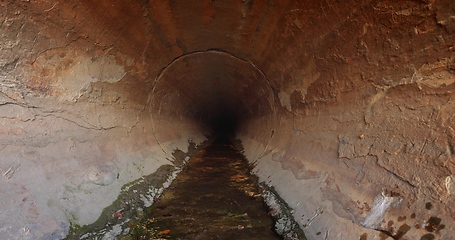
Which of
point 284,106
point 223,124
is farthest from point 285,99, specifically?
point 223,124

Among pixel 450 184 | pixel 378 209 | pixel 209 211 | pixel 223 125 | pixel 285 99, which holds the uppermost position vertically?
pixel 285 99

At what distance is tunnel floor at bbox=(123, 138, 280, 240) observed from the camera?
3016mm

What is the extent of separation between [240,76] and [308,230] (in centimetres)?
497

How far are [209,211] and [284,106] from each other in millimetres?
2608

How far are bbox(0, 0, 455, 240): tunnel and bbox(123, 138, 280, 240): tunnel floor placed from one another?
306 millimetres

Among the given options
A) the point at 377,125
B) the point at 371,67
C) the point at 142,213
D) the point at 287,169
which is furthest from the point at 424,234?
the point at 142,213

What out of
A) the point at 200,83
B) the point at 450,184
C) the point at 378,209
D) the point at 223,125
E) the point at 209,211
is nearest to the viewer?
the point at 450,184

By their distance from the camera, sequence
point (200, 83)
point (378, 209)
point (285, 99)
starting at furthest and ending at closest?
1. point (200, 83)
2. point (285, 99)
3. point (378, 209)

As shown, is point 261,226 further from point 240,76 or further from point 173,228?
point 240,76

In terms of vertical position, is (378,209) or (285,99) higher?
(285,99)

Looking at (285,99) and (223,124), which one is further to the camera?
(223,124)

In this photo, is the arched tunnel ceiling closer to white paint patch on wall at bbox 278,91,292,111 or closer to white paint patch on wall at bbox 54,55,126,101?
white paint patch on wall at bbox 278,91,292,111

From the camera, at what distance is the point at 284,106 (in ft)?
17.3

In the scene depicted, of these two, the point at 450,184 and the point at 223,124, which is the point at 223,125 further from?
the point at 450,184
